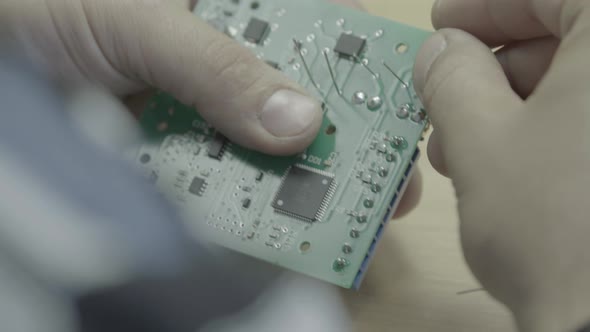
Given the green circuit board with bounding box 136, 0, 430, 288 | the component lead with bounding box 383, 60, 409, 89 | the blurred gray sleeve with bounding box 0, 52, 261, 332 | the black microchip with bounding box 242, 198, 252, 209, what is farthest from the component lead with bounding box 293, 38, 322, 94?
the blurred gray sleeve with bounding box 0, 52, 261, 332

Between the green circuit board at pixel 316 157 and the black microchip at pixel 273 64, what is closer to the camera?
the green circuit board at pixel 316 157

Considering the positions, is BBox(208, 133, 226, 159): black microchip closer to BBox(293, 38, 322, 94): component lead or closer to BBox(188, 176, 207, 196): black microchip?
BBox(188, 176, 207, 196): black microchip

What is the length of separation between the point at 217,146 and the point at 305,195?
0.18m

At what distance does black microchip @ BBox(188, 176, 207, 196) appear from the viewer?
1083mm

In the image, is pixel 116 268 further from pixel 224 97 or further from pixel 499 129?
pixel 499 129

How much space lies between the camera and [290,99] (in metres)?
1.05

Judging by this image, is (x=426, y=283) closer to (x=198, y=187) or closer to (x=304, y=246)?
(x=304, y=246)

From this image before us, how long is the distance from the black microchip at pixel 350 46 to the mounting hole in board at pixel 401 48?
0.18ft

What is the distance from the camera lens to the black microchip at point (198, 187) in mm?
1083

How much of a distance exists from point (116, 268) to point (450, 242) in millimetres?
583

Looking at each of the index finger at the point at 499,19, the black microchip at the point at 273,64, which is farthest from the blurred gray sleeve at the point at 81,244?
the index finger at the point at 499,19

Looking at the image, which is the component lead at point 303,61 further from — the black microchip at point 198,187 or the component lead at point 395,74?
the black microchip at point 198,187

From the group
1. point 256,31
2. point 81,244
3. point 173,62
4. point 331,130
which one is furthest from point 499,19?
point 81,244

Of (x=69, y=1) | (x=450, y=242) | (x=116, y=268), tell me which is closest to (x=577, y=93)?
(x=450, y=242)
